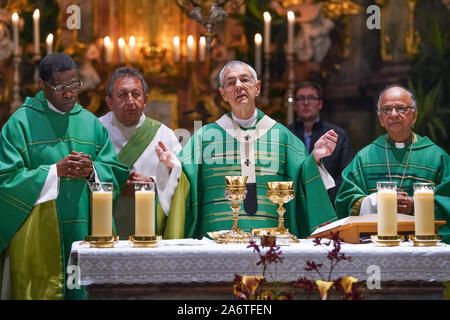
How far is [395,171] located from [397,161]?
0.08 meters

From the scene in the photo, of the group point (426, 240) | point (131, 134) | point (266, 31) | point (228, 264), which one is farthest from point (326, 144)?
point (266, 31)

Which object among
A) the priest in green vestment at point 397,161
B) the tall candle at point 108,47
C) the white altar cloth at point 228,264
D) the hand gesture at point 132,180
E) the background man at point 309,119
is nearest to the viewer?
the white altar cloth at point 228,264

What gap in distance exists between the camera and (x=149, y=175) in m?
6.65

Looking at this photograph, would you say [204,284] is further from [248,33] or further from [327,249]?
[248,33]

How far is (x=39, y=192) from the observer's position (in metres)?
5.34

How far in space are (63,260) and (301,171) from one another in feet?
5.21

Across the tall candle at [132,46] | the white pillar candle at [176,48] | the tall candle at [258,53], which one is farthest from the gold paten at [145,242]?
the white pillar candle at [176,48]

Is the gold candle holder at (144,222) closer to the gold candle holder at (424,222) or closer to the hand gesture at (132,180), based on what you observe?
the gold candle holder at (424,222)

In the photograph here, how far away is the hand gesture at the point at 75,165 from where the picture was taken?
5262 mm

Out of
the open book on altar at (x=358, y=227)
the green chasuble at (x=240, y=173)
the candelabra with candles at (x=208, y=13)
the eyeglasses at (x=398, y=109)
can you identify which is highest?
the candelabra with candles at (x=208, y=13)

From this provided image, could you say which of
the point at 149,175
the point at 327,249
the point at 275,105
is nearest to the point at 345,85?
the point at 275,105

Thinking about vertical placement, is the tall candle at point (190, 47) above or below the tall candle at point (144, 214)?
above
